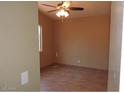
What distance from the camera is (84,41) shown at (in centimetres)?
653

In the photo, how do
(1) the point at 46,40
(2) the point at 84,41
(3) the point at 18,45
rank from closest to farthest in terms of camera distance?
(3) the point at 18,45 < (2) the point at 84,41 < (1) the point at 46,40

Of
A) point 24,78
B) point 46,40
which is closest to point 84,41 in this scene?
point 46,40

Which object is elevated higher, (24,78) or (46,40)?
(46,40)

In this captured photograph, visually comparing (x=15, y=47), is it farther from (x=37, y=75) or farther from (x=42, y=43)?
(x=42, y=43)

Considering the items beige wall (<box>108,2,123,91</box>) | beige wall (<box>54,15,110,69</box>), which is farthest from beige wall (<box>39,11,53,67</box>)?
beige wall (<box>108,2,123,91</box>)

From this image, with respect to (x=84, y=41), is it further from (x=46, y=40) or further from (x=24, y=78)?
(x=24, y=78)

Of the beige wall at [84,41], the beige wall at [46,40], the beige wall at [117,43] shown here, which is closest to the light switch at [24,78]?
the beige wall at [117,43]

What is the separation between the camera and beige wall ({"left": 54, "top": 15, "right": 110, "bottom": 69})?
6176 millimetres

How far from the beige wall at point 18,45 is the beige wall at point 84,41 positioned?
4.67m

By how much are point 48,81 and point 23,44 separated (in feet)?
11.3

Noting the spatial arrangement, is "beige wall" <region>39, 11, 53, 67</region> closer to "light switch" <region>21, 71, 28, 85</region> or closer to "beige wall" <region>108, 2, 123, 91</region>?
"beige wall" <region>108, 2, 123, 91</region>

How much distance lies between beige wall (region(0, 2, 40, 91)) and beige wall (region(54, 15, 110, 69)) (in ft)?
15.3

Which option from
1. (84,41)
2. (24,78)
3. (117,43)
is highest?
(117,43)

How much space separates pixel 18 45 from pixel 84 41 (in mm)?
5106
